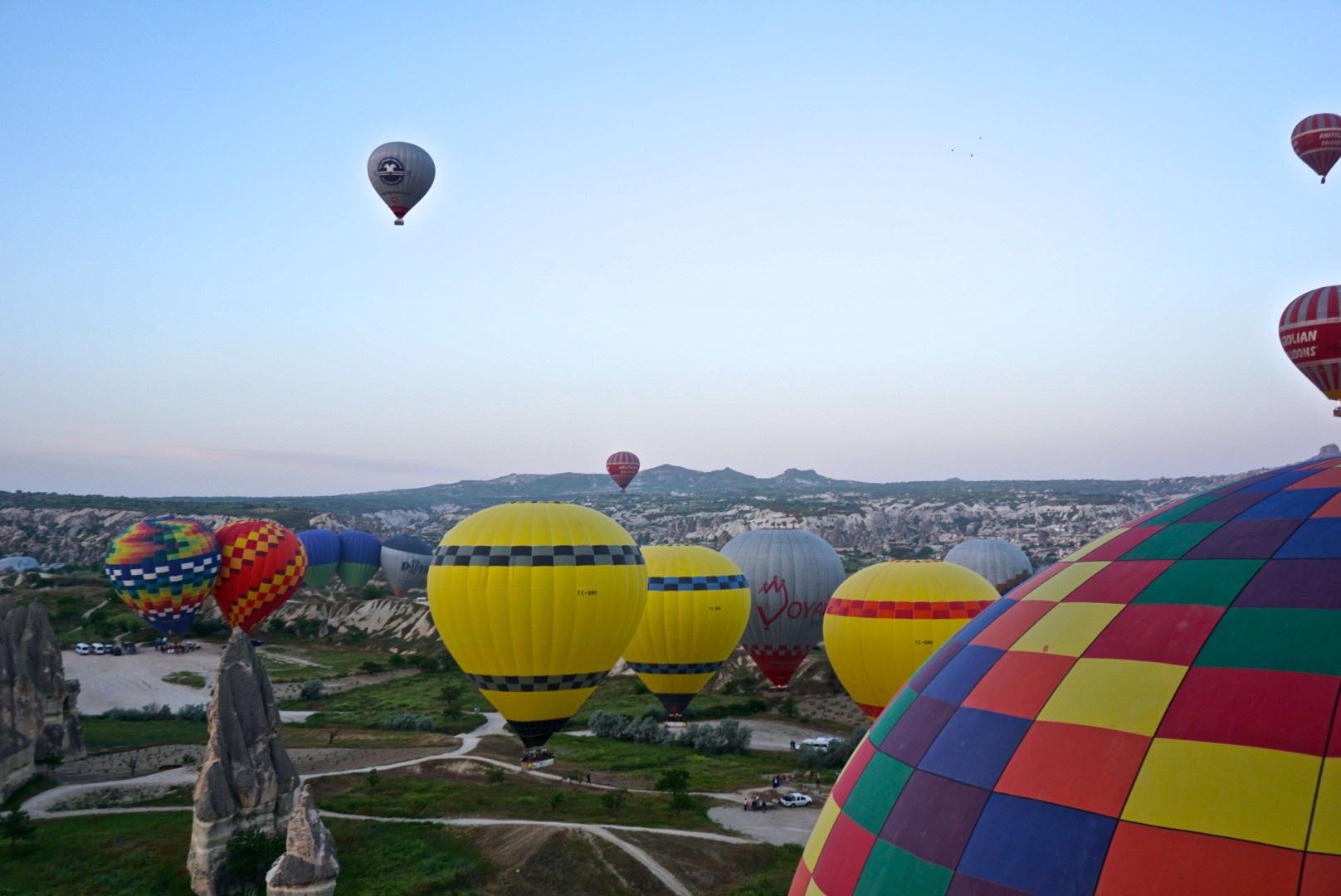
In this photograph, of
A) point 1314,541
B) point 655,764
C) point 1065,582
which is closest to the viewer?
point 1314,541

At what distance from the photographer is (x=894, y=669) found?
28.3 m

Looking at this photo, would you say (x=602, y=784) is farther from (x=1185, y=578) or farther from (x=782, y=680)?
(x=1185, y=578)

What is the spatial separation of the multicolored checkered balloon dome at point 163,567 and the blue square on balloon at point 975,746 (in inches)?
2008

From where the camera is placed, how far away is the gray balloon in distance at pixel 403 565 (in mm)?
83375

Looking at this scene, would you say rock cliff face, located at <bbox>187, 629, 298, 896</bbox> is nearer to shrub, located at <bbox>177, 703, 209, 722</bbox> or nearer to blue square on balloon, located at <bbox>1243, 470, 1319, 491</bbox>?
shrub, located at <bbox>177, 703, 209, 722</bbox>

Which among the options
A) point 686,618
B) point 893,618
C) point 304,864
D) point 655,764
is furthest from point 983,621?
point 655,764

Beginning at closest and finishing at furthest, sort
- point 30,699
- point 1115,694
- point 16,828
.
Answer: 1. point 1115,694
2. point 16,828
3. point 30,699

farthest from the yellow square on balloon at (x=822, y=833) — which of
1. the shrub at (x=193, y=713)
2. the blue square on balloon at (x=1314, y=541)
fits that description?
the shrub at (x=193, y=713)

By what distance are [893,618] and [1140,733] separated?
25.0m

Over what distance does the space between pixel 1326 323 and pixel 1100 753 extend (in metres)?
31.7

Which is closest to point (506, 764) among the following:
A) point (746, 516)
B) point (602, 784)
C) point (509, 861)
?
point (602, 784)

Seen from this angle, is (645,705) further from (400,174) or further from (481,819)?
(400,174)

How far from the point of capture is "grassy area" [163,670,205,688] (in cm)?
5381

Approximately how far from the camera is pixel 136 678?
5450cm
